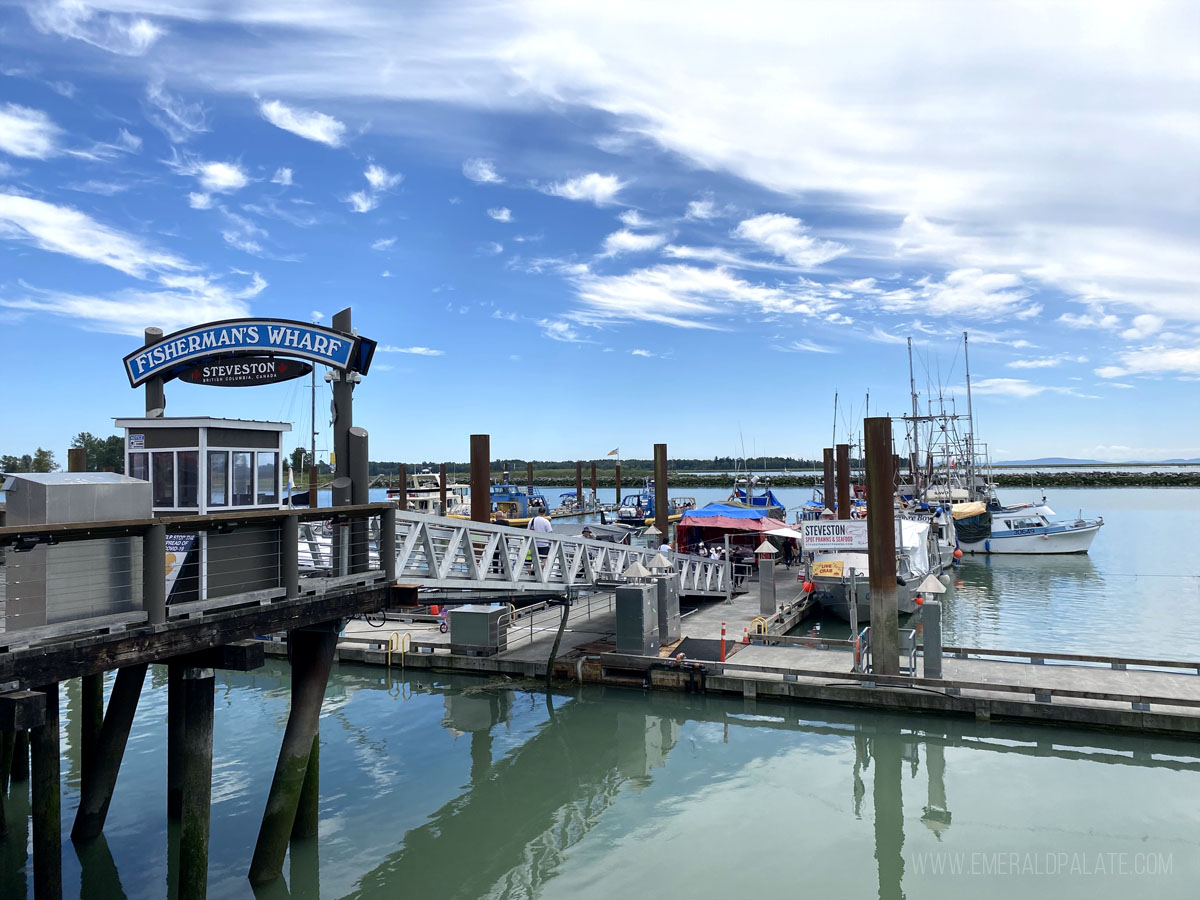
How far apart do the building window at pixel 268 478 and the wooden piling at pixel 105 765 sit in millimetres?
3774

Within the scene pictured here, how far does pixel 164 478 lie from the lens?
1081 cm

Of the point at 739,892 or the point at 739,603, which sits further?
the point at 739,603

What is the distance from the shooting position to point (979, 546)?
2331 inches

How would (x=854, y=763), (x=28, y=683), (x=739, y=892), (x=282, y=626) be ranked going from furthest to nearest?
1. (x=854, y=763)
2. (x=739, y=892)
3. (x=282, y=626)
4. (x=28, y=683)

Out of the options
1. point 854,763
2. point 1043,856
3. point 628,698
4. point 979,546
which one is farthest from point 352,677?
point 979,546

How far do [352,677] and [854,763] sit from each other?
14.6 metres

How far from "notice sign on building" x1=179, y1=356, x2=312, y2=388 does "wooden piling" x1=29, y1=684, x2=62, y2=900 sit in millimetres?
4991

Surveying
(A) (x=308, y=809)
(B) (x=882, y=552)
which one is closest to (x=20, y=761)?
(A) (x=308, y=809)

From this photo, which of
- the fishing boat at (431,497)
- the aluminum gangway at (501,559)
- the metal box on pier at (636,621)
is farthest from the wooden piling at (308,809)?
the fishing boat at (431,497)

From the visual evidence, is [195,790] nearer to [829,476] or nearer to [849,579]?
[849,579]

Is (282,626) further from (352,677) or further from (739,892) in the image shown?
(352,677)

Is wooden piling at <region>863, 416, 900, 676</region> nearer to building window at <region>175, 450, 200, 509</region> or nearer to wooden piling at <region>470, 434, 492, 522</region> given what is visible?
wooden piling at <region>470, 434, 492, 522</region>

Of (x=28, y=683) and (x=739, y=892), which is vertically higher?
(x=28, y=683)

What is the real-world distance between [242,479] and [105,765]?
5.87 meters
